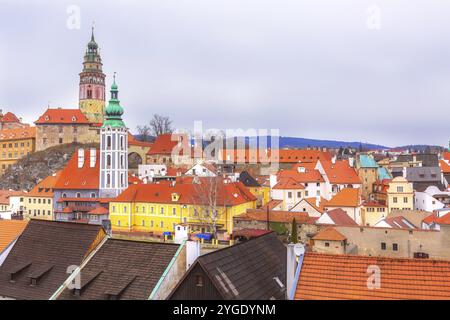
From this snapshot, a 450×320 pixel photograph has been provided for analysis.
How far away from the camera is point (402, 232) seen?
30516 mm

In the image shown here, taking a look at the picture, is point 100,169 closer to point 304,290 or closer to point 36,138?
point 36,138

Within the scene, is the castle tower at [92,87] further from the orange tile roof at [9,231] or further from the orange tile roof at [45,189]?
the orange tile roof at [9,231]

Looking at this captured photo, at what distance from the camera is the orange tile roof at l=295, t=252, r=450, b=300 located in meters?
10.8

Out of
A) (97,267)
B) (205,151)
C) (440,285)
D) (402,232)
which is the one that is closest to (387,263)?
(440,285)

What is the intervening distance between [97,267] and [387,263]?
9.73 meters

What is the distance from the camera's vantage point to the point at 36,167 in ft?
284

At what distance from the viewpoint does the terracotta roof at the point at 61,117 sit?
93.5 meters

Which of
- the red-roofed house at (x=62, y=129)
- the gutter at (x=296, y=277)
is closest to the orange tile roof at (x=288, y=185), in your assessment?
the gutter at (x=296, y=277)

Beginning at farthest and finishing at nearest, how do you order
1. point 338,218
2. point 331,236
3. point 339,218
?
point 339,218, point 338,218, point 331,236

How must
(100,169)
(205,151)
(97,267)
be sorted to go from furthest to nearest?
(205,151) → (100,169) → (97,267)

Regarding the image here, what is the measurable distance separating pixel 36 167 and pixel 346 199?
66.4 m

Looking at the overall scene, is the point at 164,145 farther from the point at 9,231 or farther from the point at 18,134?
the point at 9,231

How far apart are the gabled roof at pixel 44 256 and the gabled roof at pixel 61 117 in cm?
8126

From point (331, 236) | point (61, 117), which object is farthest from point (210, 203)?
point (61, 117)
